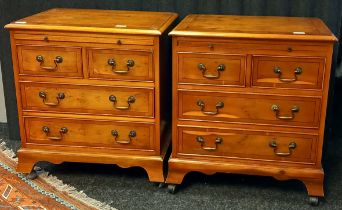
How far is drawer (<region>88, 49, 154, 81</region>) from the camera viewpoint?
217cm

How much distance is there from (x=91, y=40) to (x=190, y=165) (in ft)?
2.37

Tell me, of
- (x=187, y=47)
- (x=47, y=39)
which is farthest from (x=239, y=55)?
(x=47, y=39)

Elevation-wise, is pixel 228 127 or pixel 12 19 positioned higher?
pixel 12 19

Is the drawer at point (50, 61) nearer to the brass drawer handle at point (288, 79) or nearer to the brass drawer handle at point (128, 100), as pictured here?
the brass drawer handle at point (128, 100)

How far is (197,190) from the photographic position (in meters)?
2.36

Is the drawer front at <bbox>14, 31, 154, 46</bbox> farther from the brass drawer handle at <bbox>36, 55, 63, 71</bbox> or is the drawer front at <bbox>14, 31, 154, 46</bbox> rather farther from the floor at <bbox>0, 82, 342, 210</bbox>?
the floor at <bbox>0, 82, 342, 210</bbox>

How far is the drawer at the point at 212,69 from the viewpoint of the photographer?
2.12 meters

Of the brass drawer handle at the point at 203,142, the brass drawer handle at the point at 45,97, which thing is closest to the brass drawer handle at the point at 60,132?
the brass drawer handle at the point at 45,97

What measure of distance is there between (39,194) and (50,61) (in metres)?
0.62

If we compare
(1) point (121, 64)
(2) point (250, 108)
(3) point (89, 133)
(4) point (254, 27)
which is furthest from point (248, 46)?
(3) point (89, 133)

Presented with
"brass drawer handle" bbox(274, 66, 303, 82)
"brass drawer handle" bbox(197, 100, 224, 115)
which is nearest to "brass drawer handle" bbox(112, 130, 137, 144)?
"brass drawer handle" bbox(197, 100, 224, 115)

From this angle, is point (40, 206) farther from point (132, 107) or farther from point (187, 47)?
point (187, 47)

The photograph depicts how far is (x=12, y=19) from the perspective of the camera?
2.69 m

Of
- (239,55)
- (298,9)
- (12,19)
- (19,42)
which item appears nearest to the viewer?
(239,55)
